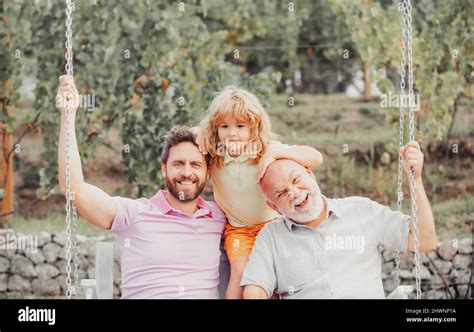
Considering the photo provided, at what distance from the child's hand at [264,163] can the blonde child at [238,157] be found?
57 millimetres

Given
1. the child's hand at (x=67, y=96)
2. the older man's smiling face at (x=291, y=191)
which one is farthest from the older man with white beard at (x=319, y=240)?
the child's hand at (x=67, y=96)

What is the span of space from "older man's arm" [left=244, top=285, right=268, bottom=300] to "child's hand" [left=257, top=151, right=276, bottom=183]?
1.01ft

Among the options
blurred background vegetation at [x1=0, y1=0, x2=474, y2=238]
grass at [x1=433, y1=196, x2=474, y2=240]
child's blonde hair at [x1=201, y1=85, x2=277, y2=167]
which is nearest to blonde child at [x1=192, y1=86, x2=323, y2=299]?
child's blonde hair at [x1=201, y1=85, x2=277, y2=167]

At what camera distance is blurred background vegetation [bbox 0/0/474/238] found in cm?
422

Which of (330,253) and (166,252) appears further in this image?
(166,252)

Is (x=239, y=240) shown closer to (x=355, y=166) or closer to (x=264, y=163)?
(x=264, y=163)

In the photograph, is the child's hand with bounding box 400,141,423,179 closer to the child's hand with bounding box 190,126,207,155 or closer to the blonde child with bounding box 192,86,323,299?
the blonde child with bounding box 192,86,323,299

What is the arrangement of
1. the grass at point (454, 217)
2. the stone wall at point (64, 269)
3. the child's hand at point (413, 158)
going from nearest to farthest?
the child's hand at point (413, 158) < the stone wall at point (64, 269) < the grass at point (454, 217)

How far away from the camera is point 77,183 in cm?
255

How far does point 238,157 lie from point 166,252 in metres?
0.36

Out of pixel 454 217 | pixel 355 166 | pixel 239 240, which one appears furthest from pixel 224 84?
pixel 239 240

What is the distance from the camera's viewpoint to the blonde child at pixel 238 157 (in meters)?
2.65

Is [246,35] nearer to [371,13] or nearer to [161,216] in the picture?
[371,13]

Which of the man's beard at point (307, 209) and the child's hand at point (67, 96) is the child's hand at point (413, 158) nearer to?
the man's beard at point (307, 209)
